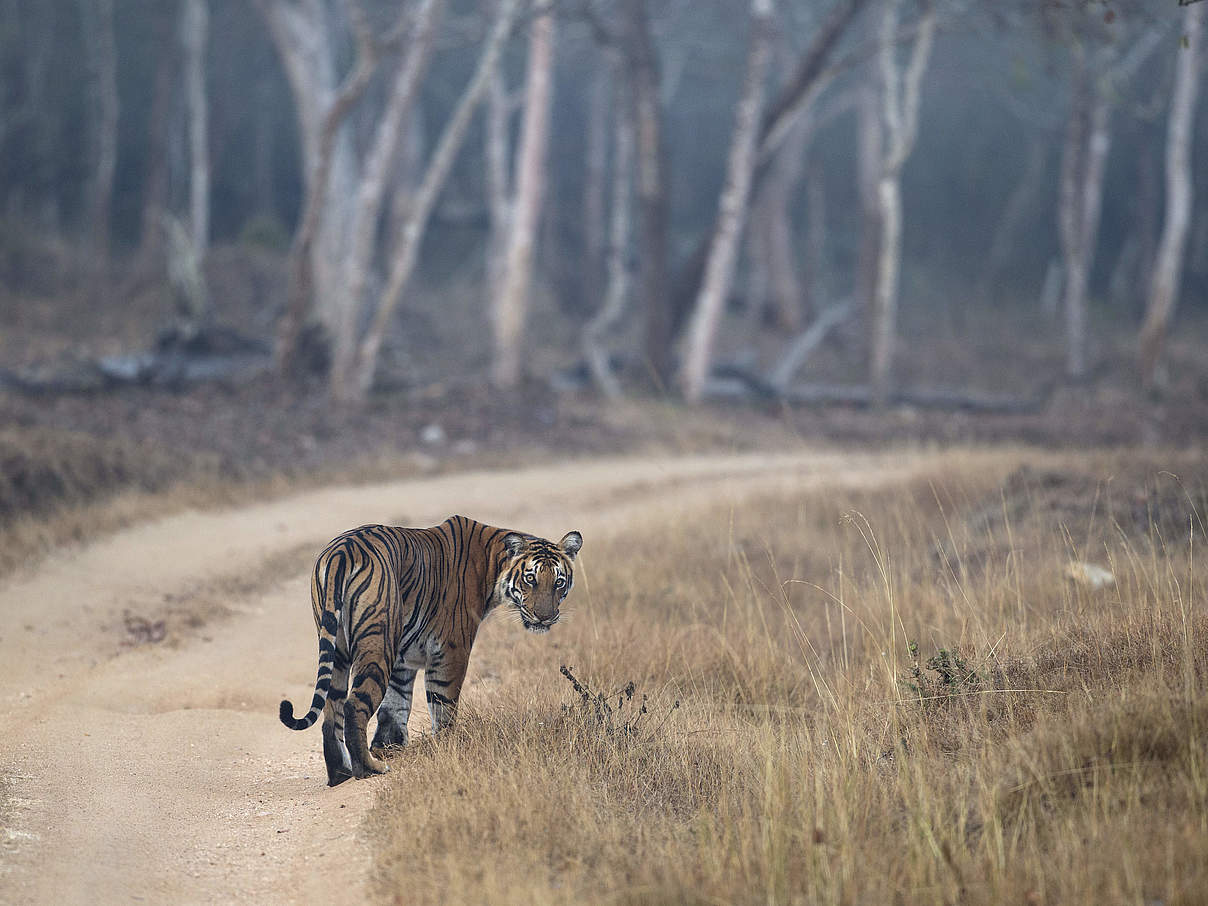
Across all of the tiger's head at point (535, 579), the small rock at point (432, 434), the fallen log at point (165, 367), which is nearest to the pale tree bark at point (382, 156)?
the small rock at point (432, 434)

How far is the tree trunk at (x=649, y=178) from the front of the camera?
→ 1866cm

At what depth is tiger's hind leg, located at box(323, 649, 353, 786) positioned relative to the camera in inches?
174

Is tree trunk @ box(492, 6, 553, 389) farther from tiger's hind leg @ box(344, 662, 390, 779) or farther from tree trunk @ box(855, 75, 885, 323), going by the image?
tiger's hind leg @ box(344, 662, 390, 779)

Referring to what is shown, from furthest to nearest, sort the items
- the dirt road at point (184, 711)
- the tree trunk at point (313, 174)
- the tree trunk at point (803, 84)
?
1. the tree trunk at point (803, 84)
2. the tree trunk at point (313, 174)
3. the dirt road at point (184, 711)

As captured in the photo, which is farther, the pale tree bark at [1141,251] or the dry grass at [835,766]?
the pale tree bark at [1141,251]

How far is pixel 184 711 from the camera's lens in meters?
5.56

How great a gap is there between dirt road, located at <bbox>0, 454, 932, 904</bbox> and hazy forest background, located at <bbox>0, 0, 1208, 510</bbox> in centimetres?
217

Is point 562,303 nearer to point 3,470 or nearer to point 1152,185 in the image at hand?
point 1152,185

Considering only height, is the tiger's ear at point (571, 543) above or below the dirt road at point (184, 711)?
above

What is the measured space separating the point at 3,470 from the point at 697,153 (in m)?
34.9

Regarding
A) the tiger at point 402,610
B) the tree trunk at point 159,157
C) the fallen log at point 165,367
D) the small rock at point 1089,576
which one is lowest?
the fallen log at point 165,367

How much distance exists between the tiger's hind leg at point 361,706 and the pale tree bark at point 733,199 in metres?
14.1

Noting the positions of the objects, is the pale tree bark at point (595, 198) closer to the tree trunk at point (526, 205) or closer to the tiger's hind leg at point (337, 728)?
the tree trunk at point (526, 205)

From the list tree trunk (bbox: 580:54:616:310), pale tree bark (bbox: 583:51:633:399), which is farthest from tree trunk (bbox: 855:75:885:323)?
tree trunk (bbox: 580:54:616:310)
